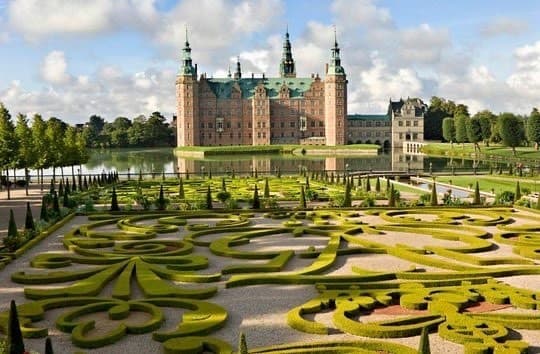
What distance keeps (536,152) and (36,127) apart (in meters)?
48.9


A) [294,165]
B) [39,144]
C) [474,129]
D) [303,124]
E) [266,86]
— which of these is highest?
[266,86]

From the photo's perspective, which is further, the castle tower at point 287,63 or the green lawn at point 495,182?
the castle tower at point 287,63

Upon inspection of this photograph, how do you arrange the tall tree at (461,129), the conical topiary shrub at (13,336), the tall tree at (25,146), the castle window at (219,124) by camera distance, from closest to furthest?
the conical topiary shrub at (13,336) → the tall tree at (25,146) → the tall tree at (461,129) → the castle window at (219,124)

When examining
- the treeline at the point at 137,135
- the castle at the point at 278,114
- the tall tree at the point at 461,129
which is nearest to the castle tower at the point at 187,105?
the castle at the point at 278,114

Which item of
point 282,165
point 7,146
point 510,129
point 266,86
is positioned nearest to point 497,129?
point 510,129

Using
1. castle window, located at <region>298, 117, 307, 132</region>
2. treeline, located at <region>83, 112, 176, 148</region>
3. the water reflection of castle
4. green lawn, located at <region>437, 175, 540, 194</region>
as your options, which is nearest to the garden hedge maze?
green lawn, located at <region>437, 175, 540, 194</region>

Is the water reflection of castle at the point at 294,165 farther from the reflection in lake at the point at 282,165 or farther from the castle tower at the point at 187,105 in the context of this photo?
the castle tower at the point at 187,105

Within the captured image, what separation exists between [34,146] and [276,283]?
81.3ft

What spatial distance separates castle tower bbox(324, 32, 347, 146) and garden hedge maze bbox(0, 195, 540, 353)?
77.5 metres

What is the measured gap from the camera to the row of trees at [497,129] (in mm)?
60531

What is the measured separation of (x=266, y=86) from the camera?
10112cm

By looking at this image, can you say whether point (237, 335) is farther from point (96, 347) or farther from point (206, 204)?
point (206, 204)

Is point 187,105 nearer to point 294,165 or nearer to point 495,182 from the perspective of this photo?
point 294,165

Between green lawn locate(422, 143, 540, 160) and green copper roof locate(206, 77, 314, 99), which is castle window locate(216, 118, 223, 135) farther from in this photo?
green lawn locate(422, 143, 540, 160)
